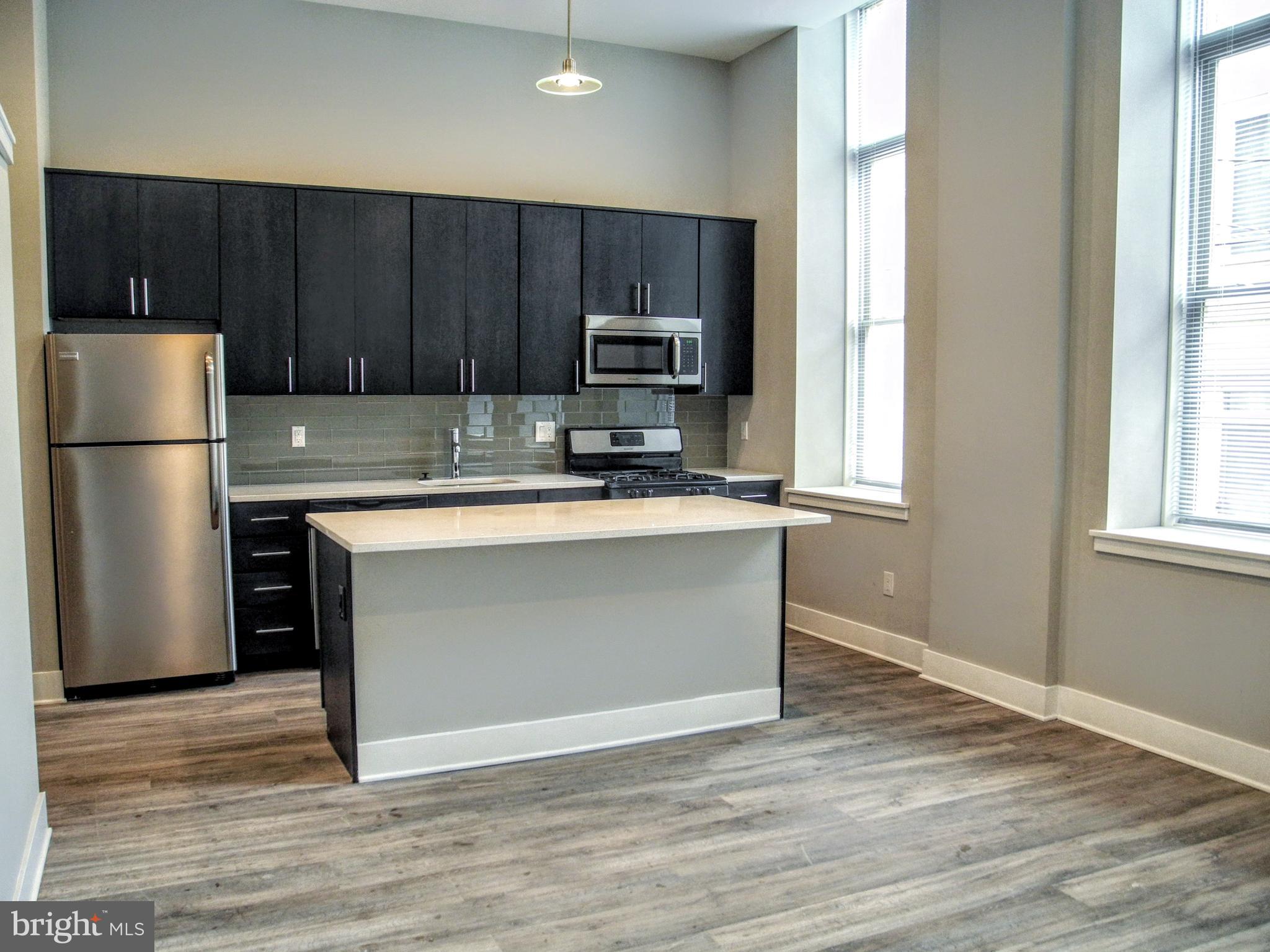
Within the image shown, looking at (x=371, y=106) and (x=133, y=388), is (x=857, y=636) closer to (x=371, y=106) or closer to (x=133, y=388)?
(x=133, y=388)

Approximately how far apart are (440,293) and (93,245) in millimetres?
1542

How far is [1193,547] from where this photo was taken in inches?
136

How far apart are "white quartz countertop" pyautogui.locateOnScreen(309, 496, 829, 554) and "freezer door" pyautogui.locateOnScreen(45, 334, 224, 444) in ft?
3.34

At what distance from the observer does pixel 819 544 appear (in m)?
5.43

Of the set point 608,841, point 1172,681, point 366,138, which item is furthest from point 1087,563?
point 366,138

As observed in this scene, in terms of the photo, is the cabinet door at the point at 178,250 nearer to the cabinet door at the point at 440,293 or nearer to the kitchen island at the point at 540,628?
the cabinet door at the point at 440,293

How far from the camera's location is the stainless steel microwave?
5.47 metres

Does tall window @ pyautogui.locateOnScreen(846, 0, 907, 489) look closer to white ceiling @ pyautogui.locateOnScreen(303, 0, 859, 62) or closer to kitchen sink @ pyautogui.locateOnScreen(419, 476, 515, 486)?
white ceiling @ pyautogui.locateOnScreen(303, 0, 859, 62)

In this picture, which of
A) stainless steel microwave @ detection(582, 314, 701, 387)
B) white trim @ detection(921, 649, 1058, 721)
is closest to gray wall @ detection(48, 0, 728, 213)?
stainless steel microwave @ detection(582, 314, 701, 387)

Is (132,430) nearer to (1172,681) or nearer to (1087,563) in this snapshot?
(1087,563)

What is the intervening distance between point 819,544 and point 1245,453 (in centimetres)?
223

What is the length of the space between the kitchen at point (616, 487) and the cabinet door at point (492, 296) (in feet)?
0.09

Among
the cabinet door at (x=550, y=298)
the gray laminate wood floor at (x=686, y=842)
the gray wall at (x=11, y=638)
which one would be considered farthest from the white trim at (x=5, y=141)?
the cabinet door at (x=550, y=298)

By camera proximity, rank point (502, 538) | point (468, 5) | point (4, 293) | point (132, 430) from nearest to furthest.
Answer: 1. point (4, 293)
2. point (502, 538)
3. point (132, 430)
4. point (468, 5)
